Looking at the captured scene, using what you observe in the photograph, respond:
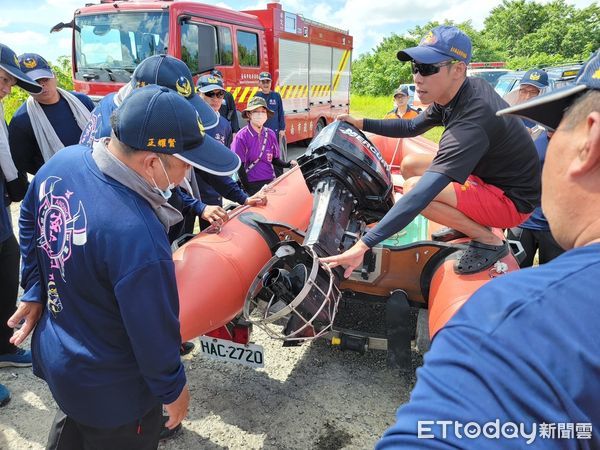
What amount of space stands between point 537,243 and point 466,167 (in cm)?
181

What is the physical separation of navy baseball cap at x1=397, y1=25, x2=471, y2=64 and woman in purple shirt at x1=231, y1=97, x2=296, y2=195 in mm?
2242

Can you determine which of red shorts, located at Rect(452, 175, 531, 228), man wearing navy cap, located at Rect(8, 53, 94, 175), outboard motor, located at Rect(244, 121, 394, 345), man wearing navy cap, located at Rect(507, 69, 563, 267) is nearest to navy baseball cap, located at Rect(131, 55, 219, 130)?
outboard motor, located at Rect(244, 121, 394, 345)

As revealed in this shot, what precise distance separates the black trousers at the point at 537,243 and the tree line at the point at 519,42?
2497cm

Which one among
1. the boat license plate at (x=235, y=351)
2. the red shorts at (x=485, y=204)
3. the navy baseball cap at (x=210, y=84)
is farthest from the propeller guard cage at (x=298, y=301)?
the navy baseball cap at (x=210, y=84)

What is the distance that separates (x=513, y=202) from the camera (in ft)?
7.89

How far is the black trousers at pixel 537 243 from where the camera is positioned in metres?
3.09

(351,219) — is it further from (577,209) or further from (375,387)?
(577,209)

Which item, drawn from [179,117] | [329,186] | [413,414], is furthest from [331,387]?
[413,414]

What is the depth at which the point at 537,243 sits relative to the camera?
11.1ft

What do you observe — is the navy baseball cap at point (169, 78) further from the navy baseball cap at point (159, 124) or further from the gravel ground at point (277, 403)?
the gravel ground at point (277, 403)

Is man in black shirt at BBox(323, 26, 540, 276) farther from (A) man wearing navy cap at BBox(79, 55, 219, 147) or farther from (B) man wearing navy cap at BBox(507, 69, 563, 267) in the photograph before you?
(A) man wearing navy cap at BBox(79, 55, 219, 147)

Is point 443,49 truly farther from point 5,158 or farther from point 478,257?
point 5,158

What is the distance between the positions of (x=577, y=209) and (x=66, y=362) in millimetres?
1406

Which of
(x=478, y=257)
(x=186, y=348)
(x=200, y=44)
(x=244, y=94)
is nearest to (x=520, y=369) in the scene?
(x=478, y=257)
